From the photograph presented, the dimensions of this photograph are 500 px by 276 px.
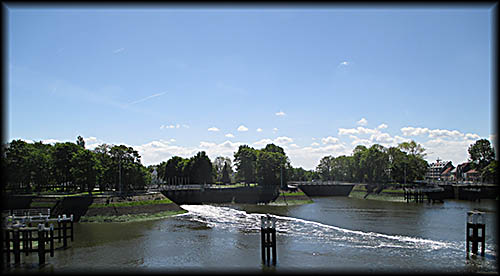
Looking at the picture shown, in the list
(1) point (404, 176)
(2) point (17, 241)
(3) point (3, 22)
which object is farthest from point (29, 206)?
(1) point (404, 176)

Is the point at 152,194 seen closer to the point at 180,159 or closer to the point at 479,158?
the point at 180,159

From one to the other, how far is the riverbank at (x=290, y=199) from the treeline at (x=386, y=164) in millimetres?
34787

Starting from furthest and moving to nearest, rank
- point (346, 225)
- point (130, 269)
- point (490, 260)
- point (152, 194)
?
point (152, 194), point (346, 225), point (490, 260), point (130, 269)

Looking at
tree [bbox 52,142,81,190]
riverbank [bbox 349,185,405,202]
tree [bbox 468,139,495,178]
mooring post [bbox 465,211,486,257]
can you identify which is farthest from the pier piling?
tree [bbox 468,139,495,178]

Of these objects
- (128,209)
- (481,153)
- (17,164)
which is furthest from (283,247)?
(481,153)

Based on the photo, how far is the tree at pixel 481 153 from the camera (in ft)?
351

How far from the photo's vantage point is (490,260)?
26734 mm

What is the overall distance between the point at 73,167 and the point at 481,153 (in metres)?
111

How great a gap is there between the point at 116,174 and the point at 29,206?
14779 millimetres

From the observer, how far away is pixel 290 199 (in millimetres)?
76375

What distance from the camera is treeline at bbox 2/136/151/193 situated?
62.2 m

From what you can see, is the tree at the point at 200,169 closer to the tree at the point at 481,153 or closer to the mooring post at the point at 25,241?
the mooring post at the point at 25,241

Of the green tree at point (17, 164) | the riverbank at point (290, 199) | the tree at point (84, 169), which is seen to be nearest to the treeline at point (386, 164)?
the riverbank at point (290, 199)

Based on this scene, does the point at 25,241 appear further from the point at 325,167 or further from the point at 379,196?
the point at 325,167
